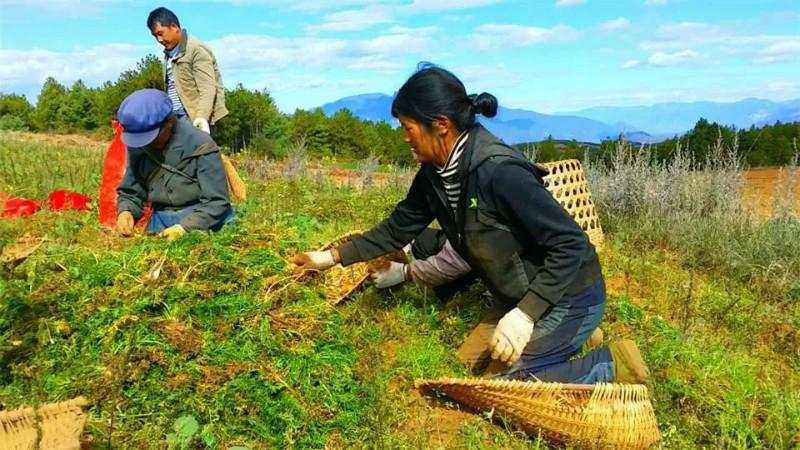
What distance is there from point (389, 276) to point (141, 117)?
148 centimetres

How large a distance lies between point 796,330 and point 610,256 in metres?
1.32

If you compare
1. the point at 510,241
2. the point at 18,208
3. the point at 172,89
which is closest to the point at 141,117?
the point at 510,241

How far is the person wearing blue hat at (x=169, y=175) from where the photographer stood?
Result: 139 inches

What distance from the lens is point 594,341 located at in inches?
120

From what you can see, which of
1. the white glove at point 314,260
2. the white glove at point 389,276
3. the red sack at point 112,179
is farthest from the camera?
the red sack at point 112,179

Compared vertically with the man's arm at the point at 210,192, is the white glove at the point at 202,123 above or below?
above

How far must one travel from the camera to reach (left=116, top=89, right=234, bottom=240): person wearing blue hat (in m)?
3.54

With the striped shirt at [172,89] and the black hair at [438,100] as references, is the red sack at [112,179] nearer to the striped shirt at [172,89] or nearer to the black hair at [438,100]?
the striped shirt at [172,89]

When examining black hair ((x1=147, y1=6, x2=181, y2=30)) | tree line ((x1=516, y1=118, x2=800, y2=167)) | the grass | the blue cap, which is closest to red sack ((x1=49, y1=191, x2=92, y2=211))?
black hair ((x1=147, y1=6, x2=181, y2=30))

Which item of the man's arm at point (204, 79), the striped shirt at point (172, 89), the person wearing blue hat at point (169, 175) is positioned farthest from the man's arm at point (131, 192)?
the striped shirt at point (172, 89)

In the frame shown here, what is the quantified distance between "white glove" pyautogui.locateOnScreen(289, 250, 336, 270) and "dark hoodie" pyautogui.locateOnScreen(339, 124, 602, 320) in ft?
1.85

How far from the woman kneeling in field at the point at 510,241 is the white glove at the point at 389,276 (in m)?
0.63

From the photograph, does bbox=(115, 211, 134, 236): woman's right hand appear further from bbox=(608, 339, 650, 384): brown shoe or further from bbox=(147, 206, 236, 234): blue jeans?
bbox=(608, 339, 650, 384): brown shoe

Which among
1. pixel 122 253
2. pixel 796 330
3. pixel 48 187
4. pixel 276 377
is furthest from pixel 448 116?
pixel 48 187
